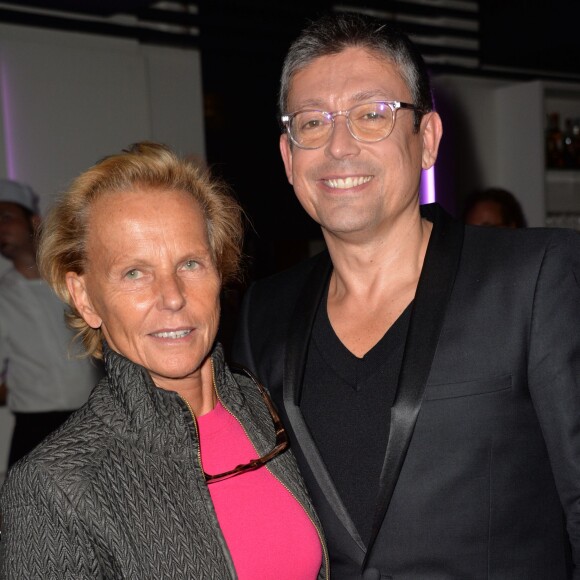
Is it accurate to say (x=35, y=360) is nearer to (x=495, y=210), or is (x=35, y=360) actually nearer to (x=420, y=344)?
(x=495, y=210)

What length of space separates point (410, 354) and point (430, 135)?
57 cm

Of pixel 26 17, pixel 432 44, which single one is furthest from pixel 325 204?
pixel 432 44

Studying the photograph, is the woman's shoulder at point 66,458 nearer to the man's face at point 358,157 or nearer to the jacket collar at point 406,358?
the jacket collar at point 406,358

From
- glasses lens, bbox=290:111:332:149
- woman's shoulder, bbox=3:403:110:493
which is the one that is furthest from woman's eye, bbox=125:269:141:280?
glasses lens, bbox=290:111:332:149

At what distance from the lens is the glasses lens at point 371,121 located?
1.78m

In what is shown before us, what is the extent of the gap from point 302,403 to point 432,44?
490 cm

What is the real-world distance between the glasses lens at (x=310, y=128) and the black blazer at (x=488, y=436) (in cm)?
43

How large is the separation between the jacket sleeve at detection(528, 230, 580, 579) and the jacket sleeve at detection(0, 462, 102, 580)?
848 mm

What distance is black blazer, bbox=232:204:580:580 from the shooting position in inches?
61.5

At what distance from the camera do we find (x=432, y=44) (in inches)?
241

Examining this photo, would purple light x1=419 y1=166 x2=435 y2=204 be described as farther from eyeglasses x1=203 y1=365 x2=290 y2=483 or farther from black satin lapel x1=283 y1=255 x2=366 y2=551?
eyeglasses x1=203 y1=365 x2=290 y2=483

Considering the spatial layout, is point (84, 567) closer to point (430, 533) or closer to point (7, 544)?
point (7, 544)

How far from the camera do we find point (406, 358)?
163cm

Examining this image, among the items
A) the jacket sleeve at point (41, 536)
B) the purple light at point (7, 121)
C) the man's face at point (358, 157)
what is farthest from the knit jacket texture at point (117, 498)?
the purple light at point (7, 121)
